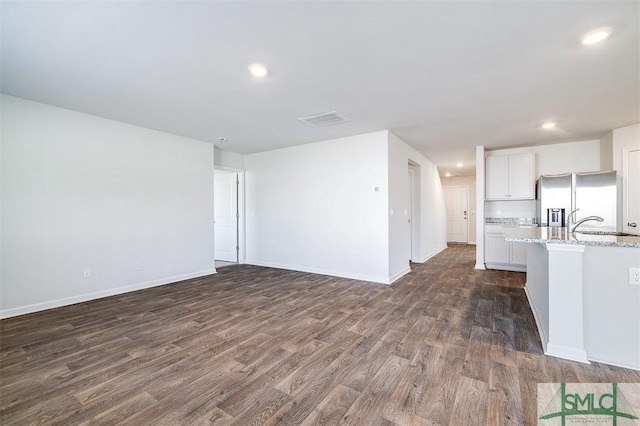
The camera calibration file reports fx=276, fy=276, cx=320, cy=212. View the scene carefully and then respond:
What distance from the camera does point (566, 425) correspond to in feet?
5.01

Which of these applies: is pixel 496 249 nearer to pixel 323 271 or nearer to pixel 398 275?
pixel 398 275

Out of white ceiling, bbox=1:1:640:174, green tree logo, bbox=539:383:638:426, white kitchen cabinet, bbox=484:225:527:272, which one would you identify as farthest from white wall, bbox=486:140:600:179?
green tree logo, bbox=539:383:638:426

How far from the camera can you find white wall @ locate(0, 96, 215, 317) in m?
3.28

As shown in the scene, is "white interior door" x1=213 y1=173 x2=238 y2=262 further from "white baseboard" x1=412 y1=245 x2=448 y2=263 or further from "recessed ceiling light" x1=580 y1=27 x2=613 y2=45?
"recessed ceiling light" x1=580 y1=27 x2=613 y2=45

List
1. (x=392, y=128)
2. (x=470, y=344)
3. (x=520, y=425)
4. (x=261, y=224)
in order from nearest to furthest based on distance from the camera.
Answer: (x=520, y=425), (x=470, y=344), (x=392, y=128), (x=261, y=224)

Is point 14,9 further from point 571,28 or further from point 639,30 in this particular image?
point 639,30

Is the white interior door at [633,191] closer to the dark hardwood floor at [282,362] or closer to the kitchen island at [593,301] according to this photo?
the dark hardwood floor at [282,362]

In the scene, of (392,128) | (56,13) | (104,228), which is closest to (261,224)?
(104,228)

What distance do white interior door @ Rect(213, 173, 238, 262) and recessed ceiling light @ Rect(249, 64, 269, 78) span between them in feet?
13.5

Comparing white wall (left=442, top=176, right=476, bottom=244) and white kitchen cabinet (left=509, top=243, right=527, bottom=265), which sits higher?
white wall (left=442, top=176, right=476, bottom=244)

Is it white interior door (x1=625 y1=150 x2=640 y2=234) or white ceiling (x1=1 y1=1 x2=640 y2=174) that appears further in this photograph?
white interior door (x1=625 y1=150 x2=640 y2=234)

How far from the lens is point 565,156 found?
5355 millimetres

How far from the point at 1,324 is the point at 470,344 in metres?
4.87

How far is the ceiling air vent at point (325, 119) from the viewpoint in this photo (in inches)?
151
